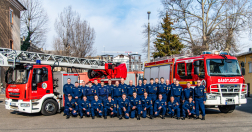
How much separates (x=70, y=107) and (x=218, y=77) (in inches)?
259

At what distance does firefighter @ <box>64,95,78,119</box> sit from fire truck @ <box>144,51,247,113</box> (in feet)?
17.0

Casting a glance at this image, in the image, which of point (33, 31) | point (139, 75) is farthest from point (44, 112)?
point (33, 31)

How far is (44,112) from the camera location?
32.6 feet

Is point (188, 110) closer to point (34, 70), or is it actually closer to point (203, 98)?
point (203, 98)

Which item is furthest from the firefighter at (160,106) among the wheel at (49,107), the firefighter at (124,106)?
the wheel at (49,107)

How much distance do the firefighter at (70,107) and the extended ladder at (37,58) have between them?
7.45ft

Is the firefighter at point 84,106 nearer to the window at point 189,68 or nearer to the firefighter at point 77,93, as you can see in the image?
the firefighter at point 77,93

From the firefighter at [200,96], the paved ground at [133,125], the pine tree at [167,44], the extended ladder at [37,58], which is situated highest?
the pine tree at [167,44]

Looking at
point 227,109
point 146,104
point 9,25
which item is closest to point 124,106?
point 146,104

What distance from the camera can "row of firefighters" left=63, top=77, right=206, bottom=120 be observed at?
9109 mm

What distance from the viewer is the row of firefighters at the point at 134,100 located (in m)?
9.11

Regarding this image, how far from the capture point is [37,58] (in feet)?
35.9

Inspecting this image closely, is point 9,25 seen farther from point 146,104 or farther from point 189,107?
point 189,107

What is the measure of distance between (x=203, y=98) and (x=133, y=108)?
294 cm
